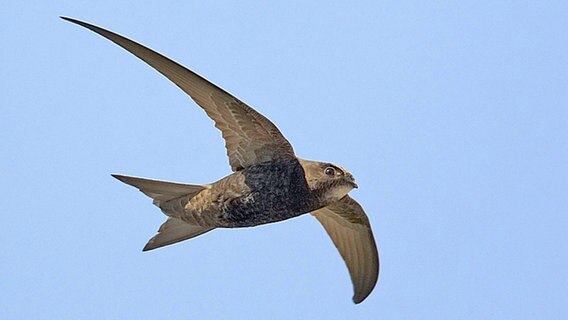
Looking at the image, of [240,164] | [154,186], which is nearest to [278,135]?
[240,164]

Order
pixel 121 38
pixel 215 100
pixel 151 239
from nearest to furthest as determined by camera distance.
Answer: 1. pixel 121 38
2. pixel 215 100
3. pixel 151 239

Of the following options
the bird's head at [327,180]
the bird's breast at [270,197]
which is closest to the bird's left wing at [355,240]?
the bird's head at [327,180]

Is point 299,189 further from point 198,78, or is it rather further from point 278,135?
point 198,78

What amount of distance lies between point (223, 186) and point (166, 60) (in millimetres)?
953

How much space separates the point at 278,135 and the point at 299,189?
330mm

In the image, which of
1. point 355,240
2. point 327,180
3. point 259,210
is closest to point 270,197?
point 259,210

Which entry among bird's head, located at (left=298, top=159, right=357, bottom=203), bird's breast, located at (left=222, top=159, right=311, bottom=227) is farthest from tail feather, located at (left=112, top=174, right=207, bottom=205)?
bird's head, located at (left=298, top=159, right=357, bottom=203)

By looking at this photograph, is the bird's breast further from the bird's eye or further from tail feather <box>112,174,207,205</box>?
tail feather <box>112,174,207,205</box>

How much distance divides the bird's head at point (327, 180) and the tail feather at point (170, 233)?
2.25 feet

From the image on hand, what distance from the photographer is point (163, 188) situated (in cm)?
654

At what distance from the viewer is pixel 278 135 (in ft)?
21.0

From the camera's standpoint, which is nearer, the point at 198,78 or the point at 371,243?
the point at 198,78

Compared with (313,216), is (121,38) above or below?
above

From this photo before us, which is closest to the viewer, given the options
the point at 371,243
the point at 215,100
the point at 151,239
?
the point at 215,100
